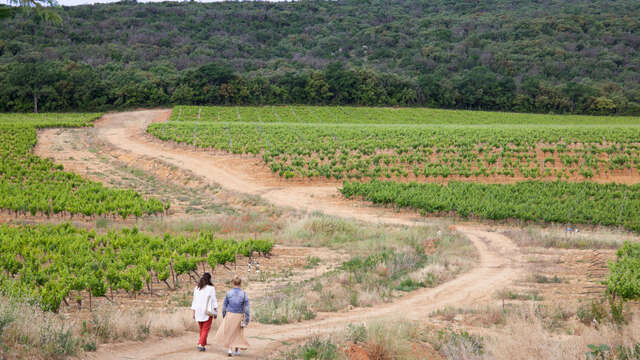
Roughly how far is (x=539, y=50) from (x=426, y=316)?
123 m

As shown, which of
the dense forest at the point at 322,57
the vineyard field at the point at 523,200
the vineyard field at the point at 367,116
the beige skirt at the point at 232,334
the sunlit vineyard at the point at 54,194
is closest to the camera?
the beige skirt at the point at 232,334

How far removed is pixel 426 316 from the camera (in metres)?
10.5

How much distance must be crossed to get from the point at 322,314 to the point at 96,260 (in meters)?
6.60

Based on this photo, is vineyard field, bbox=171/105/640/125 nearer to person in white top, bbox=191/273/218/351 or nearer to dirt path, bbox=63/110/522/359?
dirt path, bbox=63/110/522/359

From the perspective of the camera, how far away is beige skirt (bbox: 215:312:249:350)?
7.93 metres

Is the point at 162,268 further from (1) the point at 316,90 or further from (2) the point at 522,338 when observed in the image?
(1) the point at 316,90

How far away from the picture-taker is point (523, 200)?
25.5 m

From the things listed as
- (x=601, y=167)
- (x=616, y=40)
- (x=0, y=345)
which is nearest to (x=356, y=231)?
(x=0, y=345)

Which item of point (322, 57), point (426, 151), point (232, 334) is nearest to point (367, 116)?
point (426, 151)

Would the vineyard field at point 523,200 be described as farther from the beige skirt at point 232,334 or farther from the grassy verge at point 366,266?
the beige skirt at point 232,334

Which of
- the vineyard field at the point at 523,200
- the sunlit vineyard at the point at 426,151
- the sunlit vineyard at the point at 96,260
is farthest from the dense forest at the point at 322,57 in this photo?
the sunlit vineyard at the point at 96,260

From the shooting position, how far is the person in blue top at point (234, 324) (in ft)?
26.0

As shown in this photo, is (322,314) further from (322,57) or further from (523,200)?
(322,57)

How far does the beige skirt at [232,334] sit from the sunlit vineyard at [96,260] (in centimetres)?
389
